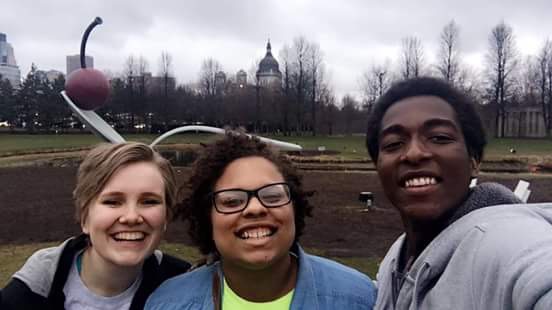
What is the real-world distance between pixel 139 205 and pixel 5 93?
70134 mm

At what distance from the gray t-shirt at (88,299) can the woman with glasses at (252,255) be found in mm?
234

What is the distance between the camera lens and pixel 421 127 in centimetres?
189

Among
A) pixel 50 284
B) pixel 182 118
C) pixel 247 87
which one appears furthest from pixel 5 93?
pixel 50 284

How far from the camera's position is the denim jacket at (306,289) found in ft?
6.88

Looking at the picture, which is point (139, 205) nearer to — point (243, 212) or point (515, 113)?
point (243, 212)

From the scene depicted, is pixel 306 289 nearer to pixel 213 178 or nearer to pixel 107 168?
pixel 213 178

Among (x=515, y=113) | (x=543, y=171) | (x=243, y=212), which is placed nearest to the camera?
(x=243, y=212)

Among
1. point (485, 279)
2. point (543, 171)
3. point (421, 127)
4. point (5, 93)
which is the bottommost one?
point (543, 171)

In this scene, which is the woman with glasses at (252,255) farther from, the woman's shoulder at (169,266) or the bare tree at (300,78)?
the bare tree at (300,78)

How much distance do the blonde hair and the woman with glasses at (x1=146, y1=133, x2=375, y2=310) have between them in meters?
0.30

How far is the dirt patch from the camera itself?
9.49 metres

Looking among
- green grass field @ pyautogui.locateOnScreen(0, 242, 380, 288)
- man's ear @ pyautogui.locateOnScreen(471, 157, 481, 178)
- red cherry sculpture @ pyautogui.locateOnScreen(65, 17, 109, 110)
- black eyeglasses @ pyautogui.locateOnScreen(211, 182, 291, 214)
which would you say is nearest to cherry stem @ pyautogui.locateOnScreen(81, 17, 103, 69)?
red cherry sculpture @ pyautogui.locateOnScreen(65, 17, 109, 110)

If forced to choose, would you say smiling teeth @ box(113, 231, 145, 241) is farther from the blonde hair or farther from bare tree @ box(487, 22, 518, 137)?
bare tree @ box(487, 22, 518, 137)

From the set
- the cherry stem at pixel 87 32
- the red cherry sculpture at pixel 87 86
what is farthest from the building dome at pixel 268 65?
the red cherry sculpture at pixel 87 86
